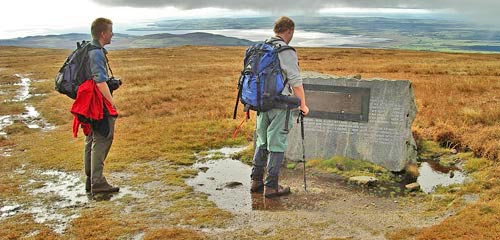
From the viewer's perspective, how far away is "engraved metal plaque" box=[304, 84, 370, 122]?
10367 millimetres

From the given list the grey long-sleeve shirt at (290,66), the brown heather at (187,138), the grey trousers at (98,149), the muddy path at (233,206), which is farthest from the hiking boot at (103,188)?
the grey long-sleeve shirt at (290,66)

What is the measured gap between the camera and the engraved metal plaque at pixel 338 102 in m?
10.4

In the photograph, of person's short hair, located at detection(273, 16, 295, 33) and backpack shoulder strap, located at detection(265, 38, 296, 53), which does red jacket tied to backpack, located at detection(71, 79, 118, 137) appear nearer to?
backpack shoulder strap, located at detection(265, 38, 296, 53)

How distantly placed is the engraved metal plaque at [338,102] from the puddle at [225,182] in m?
2.17

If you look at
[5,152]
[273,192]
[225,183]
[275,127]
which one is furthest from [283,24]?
[5,152]

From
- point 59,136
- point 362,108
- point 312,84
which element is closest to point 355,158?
point 362,108

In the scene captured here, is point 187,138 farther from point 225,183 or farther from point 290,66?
point 290,66

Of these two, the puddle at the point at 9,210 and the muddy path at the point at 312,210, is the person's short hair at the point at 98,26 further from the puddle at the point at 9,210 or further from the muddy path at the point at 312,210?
the muddy path at the point at 312,210

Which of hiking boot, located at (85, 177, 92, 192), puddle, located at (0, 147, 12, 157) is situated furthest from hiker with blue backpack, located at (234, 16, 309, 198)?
puddle, located at (0, 147, 12, 157)

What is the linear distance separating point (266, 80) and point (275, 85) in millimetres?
174

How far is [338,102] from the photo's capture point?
10523mm

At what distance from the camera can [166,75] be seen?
36781mm

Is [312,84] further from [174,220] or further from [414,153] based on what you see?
[174,220]

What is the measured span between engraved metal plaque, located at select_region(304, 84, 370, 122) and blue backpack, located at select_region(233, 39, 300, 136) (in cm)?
300
